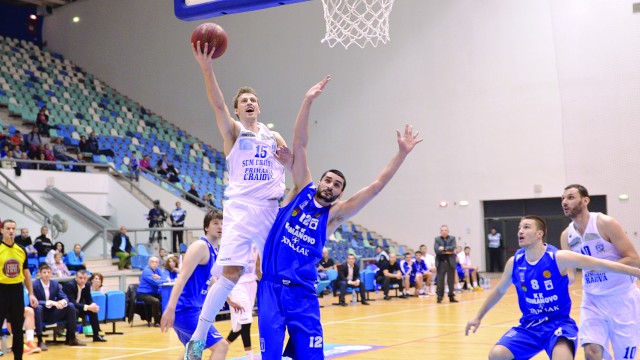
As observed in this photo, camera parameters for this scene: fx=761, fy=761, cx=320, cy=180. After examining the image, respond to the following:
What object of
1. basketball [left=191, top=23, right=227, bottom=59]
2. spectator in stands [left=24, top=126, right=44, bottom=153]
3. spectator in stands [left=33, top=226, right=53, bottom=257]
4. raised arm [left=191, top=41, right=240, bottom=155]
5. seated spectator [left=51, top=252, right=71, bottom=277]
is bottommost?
seated spectator [left=51, top=252, right=71, bottom=277]

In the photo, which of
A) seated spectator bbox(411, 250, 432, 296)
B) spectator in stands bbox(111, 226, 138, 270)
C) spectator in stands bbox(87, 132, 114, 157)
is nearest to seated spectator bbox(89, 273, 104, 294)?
spectator in stands bbox(111, 226, 138, 270)

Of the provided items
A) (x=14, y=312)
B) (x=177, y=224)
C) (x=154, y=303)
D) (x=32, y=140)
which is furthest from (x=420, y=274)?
(x=14, y=312)

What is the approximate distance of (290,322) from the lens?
446 cm

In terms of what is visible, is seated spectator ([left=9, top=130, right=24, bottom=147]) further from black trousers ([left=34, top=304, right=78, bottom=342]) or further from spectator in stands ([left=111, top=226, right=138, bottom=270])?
black trousers ([left=34, top=304, right=78, bottom=342])

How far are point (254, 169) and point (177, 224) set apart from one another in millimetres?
15020

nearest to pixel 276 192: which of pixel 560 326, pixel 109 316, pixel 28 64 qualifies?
pixel 560 326

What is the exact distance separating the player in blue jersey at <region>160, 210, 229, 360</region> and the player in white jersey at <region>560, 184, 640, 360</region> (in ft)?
9.21

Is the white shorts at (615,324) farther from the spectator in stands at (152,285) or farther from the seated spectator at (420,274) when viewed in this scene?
the seated spectator at (420,274)

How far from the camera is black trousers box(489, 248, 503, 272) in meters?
23.8

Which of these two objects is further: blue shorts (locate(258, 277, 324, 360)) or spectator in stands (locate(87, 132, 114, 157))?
spectator in stands (locate(87, 132, 114, 157))

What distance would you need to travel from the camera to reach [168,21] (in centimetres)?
2891

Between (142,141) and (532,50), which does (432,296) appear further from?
(142,141)

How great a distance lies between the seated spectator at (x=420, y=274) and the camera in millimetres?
19344

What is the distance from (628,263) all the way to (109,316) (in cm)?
925
